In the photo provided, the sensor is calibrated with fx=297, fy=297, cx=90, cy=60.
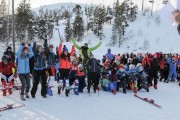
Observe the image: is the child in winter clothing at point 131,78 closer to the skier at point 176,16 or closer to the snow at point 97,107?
the snow at point 97,107

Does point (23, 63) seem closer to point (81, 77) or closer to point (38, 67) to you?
point (38, 67)

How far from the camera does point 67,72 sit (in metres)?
10.8

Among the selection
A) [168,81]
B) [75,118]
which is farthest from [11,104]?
[168,81]

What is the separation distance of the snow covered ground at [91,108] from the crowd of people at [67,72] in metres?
0.38

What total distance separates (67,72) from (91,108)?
1934mm

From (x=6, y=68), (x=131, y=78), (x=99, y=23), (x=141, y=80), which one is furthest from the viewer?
(x=99, y=23)

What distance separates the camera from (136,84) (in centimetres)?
1270

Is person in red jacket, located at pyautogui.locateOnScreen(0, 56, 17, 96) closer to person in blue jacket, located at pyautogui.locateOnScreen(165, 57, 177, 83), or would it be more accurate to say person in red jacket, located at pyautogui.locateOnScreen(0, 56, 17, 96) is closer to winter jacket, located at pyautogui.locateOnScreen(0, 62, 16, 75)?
winter jacket, located at pyautogui.locateOnScreen(0, 62, 16, 75)

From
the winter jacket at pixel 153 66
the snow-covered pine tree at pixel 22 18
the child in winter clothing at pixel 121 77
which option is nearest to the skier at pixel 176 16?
A: the child in winter clothing at pixel 121 77

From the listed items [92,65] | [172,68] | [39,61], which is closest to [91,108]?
[39,61]

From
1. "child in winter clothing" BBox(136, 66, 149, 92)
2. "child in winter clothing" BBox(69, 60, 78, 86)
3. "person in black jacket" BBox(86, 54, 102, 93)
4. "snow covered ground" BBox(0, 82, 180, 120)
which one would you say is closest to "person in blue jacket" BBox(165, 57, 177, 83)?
"child in winter clothing" BBox(136, 66, 149, 92)

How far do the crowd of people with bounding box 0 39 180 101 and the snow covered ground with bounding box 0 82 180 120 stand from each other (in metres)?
0.38

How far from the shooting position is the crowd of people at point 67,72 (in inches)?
375

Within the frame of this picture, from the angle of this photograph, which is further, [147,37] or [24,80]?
[147,37]
